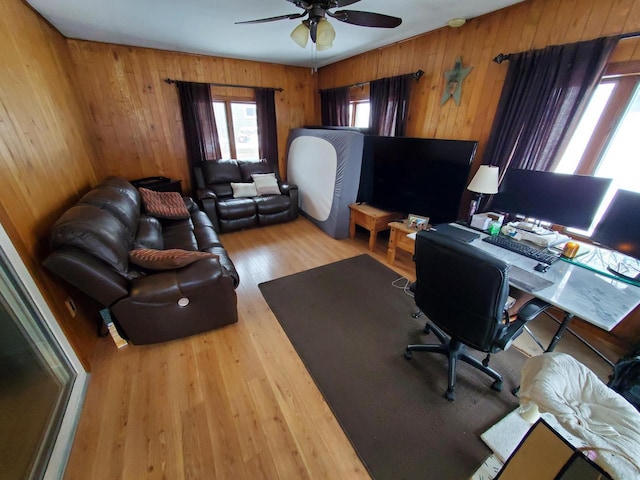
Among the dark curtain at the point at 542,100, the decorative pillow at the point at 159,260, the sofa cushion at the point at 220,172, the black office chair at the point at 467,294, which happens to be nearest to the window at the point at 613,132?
the dark curtain at the point at 542,100

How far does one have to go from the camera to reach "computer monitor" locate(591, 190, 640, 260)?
4.74 ft

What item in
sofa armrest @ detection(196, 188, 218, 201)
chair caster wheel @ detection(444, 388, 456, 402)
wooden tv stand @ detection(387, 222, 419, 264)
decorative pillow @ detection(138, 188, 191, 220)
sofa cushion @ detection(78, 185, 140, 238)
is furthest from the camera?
sofa armrest @ detection(196, 188, 218, 201)

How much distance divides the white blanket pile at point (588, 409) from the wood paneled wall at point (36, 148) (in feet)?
7.92

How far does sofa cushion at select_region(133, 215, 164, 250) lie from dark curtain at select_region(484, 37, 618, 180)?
313 cm

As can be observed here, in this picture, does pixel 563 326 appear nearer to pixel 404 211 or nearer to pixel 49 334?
pixel 404 211

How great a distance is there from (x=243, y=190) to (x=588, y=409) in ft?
12.9

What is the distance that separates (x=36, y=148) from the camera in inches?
68.8

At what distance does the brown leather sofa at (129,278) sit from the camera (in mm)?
1425

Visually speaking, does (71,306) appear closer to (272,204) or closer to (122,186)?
(122,186)

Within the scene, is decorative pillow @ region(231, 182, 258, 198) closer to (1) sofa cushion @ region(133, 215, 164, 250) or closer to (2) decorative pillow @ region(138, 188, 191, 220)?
(2) decorative pillow @ region(138, 188, 191, 220)

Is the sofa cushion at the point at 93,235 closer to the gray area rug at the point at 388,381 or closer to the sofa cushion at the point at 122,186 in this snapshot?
the sofa cushion at the point at 122,186


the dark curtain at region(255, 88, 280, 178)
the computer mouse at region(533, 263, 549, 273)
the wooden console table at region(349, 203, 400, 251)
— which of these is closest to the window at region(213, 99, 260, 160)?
the dark curtain at region(255, 88, 280, 178)

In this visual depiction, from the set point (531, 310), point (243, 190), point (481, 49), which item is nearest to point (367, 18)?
point (481, 49)

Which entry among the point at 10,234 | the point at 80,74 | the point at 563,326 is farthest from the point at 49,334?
the point at 80,74
